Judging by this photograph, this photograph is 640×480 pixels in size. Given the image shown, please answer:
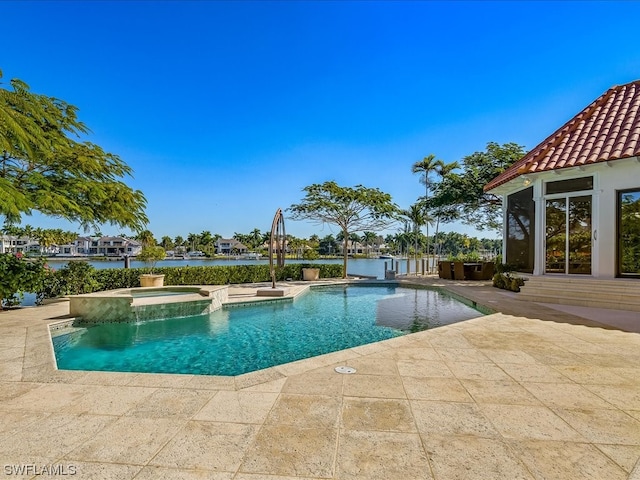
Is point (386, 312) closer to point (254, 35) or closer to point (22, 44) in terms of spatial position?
point (254, 35)

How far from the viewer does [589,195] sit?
376 inches

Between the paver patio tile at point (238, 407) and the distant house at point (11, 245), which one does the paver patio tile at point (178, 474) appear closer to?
the paver patio tile at point (238, 407)

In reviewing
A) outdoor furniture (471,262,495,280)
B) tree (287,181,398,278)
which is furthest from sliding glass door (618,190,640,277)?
tree (287,181,398,278)

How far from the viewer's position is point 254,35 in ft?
35.9

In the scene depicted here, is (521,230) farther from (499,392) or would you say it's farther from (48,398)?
(48,398)

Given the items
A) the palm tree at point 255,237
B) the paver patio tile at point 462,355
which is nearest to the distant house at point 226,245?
the palm tree at point 255,237

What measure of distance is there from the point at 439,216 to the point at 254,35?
13497mm

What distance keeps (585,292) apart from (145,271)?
15.1 m

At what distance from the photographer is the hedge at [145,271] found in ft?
33.7

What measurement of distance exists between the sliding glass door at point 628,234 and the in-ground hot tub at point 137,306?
1180 centimetres

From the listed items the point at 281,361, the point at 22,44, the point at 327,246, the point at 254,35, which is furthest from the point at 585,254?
the point at 327,246

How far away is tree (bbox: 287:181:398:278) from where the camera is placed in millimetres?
17125

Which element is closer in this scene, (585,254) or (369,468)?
(369,468)

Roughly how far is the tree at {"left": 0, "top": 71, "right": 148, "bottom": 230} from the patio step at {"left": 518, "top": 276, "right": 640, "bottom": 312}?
1285 centimetres
